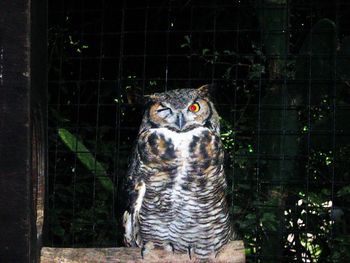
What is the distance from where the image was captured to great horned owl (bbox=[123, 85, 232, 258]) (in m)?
2.04

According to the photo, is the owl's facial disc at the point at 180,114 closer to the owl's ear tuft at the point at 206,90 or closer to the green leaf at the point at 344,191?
the owl's ear tuft at the point at 206,90

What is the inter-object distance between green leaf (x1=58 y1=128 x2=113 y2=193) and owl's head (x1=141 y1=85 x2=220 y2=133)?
0.77 metres

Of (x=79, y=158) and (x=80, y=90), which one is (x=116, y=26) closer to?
(x=80, y=90)

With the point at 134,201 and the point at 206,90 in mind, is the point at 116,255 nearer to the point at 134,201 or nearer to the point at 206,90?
the point at 134,201

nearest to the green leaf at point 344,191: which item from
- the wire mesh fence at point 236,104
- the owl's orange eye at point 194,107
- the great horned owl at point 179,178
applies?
the wire mesh fence at point 236,104

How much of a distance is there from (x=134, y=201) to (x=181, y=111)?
38cm

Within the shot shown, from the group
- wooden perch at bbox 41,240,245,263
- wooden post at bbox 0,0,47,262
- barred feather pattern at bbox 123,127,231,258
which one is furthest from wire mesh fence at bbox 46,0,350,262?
wooden post at bbox 0,0,47,262

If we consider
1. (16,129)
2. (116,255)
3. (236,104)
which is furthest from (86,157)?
(16,129)

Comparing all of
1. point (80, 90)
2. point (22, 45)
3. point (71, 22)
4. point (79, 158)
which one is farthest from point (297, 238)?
point (22, 45)

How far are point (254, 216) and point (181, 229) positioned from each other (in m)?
0.62

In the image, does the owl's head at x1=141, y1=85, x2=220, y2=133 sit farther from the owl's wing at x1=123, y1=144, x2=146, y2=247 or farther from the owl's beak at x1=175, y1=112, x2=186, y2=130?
the owl's wing at x1=123, y1=144, x2=146, y2=247

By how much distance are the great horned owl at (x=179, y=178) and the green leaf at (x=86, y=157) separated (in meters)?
0.71

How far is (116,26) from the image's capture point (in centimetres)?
309

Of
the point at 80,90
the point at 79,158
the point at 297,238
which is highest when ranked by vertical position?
the point at 80,90
